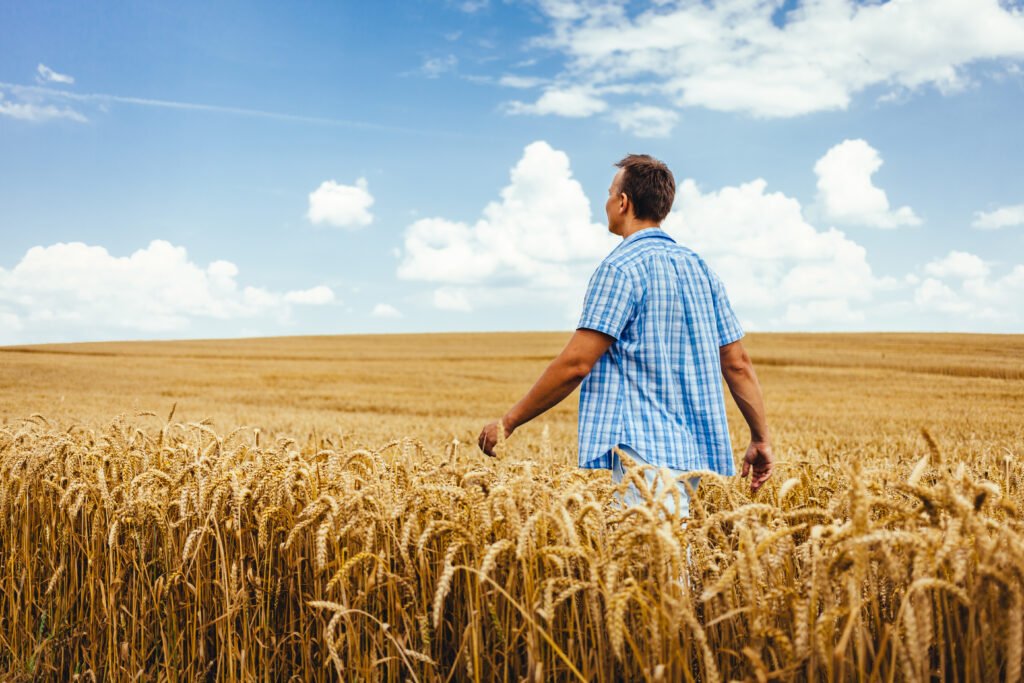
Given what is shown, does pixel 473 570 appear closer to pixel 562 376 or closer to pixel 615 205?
pixel 562 376

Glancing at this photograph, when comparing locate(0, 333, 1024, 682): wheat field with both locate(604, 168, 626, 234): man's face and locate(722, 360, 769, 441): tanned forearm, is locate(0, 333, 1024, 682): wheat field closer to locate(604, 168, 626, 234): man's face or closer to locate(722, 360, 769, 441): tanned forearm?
locate(722, 360, 769, 441): tanned forearm

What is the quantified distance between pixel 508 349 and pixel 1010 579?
42458 millimetres

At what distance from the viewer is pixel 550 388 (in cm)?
327

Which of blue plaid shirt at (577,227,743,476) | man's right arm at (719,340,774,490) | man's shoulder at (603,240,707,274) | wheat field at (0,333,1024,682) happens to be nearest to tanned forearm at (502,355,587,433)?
blue plaid shirt at (577,227,743,476)

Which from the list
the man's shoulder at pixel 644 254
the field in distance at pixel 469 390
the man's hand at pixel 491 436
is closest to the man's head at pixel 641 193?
the man's shoulder at pixel 644 254

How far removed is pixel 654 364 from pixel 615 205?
2.53 ft

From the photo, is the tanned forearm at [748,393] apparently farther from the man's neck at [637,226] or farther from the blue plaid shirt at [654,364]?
the man's neck at [637,226]

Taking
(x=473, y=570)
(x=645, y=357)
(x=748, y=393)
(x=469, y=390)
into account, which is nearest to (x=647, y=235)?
(x=645, y=357)

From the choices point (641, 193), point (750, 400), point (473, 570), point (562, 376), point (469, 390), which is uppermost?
point (641, 193)

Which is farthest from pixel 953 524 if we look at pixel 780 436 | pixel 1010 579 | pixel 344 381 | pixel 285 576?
pixel 344 381

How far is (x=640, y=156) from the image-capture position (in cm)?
336

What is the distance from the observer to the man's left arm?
3.19 meters

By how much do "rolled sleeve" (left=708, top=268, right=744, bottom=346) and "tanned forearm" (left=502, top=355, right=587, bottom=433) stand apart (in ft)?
2.46

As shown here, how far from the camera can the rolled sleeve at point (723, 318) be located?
353 centimetres
